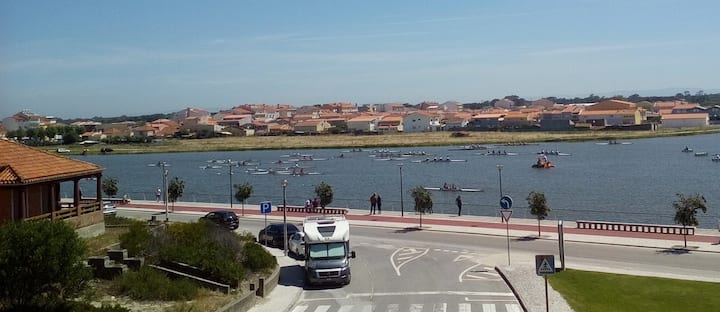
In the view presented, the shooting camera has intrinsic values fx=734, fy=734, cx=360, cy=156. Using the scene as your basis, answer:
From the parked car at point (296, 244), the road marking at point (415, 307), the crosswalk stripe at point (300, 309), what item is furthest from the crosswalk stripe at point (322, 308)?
the parked car at point (296, 244)

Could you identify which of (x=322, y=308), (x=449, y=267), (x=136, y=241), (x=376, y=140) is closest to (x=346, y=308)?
(x=322, y=308)

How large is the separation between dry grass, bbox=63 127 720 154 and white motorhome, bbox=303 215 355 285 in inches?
5512

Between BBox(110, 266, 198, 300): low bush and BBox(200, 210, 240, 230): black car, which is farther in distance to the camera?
BBox(200, 210, 240, 230): black car

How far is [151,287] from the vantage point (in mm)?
21312

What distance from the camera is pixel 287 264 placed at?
28.9 m

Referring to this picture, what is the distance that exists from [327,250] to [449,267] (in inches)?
194

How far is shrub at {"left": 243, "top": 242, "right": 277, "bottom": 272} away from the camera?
85.0 feet

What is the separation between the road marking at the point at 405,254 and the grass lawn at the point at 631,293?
20.0ft

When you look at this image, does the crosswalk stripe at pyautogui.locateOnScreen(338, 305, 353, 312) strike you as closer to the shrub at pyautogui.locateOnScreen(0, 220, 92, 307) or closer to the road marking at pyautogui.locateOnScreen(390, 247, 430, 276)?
the road marking at pyautogui.locateOnScreen(390, 247, 430, 276)

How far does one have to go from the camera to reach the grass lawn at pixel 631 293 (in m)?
19.6

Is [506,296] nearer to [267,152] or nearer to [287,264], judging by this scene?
[287,264]

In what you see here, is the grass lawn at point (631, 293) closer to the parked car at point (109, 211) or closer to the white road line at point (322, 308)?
the white road line at point (322, 308)

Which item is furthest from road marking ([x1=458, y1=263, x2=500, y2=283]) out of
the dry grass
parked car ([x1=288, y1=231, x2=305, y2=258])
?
the dry grass

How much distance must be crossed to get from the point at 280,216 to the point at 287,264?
52.9 feet
